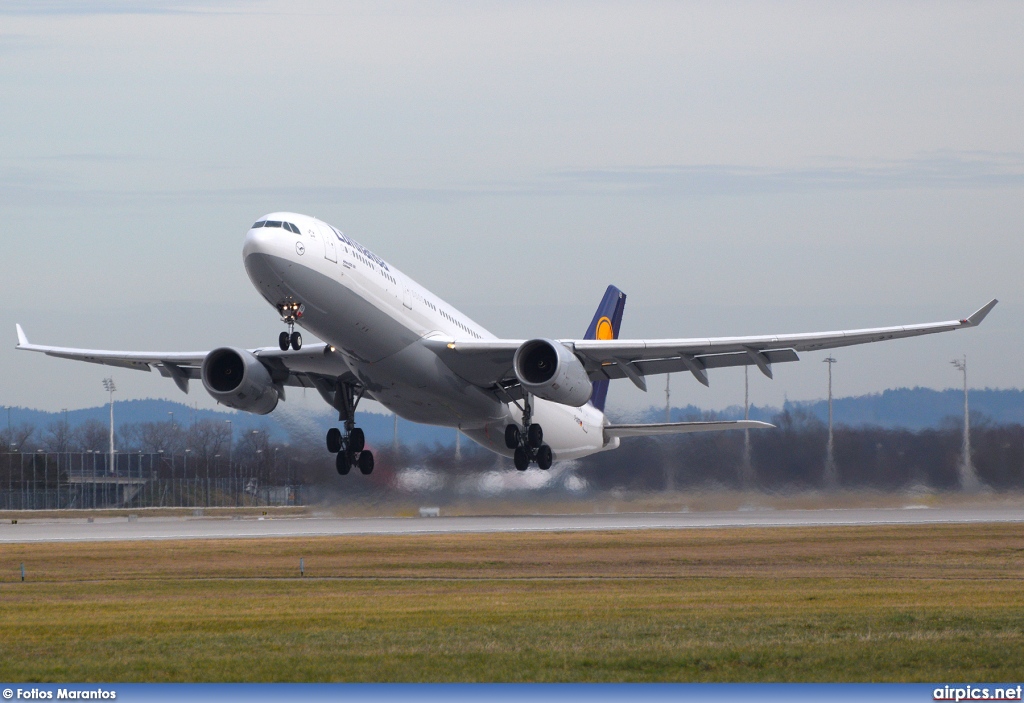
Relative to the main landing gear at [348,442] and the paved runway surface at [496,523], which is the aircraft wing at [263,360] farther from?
the paved runway surface at [496,523]

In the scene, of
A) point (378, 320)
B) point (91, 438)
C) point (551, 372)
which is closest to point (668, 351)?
point (551, 372)

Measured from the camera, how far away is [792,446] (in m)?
46.7

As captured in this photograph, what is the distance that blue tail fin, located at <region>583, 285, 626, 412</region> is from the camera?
44.0m

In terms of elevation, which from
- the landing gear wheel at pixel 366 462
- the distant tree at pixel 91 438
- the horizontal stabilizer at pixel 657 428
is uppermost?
the horizontal stabilizer at pixel 657 428

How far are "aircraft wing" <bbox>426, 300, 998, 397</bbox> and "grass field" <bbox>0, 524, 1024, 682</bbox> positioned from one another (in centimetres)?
464

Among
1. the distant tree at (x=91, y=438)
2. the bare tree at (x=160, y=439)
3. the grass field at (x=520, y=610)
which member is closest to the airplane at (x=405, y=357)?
the grass field at (x=520, y=610)

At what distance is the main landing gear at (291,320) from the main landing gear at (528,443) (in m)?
8.71

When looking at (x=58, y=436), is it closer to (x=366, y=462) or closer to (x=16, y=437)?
(x=16, y=437)

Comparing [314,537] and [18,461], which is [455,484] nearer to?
[314,537]

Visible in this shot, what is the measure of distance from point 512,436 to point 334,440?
5.60 metres

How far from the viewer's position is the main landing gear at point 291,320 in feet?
91.7

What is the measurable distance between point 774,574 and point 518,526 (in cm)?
1698

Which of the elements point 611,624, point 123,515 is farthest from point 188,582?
point 123,515

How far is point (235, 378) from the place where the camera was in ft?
115
